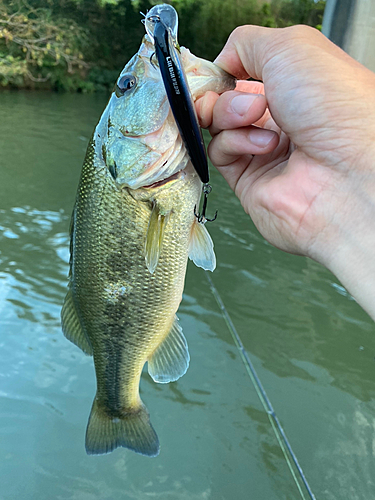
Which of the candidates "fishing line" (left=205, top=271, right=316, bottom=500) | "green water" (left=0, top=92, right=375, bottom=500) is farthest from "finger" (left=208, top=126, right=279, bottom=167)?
"green water" (left=0, top=92, right=375, bottom=500)

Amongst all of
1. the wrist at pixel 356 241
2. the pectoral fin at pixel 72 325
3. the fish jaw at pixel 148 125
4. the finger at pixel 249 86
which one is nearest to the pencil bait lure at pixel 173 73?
the fish jaw at pixel 148 125

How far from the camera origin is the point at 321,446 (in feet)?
9.32

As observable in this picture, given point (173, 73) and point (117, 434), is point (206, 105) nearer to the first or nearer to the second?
point (173, 73)

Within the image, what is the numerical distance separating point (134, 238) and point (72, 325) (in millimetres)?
533

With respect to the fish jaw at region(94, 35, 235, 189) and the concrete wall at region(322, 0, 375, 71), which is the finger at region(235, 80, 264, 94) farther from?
the concrete wall at region(322, 0, 375, 71)

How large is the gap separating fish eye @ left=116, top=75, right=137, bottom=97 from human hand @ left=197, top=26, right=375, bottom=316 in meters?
0.25

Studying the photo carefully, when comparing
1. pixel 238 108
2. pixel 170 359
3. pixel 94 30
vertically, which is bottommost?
pixel 170 359

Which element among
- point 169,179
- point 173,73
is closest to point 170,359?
point 169,179

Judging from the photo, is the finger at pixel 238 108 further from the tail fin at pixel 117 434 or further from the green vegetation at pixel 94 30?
the green vegetation at pixel 94 30

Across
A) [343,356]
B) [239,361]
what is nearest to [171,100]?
[239,361]

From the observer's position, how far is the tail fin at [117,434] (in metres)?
1.87

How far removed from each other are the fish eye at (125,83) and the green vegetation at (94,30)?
611 inches

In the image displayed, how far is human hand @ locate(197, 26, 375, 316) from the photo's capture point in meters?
1.34

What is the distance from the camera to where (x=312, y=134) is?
56.0 inches
